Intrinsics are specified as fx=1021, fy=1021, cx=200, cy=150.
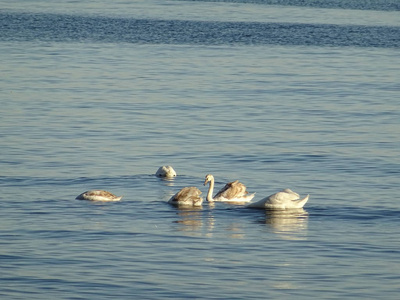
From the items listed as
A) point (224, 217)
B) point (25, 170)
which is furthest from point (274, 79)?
point (224, 217)

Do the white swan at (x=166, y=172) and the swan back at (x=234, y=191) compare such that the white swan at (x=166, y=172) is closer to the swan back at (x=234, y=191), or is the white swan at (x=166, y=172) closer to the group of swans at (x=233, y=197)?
the group of swans at (x=233, y=197)

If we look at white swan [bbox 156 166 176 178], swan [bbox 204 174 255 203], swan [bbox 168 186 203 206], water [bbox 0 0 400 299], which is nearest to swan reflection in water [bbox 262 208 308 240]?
water [bbox 0 0 400 299]

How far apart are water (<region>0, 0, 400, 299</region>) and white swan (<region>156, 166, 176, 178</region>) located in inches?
17.6

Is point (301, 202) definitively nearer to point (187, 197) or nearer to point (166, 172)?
point (187, 197)

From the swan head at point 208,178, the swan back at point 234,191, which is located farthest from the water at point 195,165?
the swan head at point 208,178

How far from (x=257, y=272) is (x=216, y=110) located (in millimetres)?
22475

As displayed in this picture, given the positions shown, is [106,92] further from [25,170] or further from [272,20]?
[272,20]

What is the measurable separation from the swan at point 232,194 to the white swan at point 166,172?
2.51 m

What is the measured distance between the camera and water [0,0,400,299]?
19.2 m

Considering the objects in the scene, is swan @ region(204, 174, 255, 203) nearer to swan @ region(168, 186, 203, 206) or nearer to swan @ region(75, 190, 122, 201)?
swan @ region(168, 186, 203, 206)

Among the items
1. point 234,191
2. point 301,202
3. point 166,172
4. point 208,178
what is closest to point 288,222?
point 301,202

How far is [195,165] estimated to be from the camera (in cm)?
3036

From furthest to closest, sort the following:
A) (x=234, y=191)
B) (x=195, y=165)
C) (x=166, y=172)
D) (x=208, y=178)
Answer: (x=195, y=165)
(x=166, y=172)
(x=208, y=178)
(x=234, y=191)

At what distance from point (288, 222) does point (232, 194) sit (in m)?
2.12
